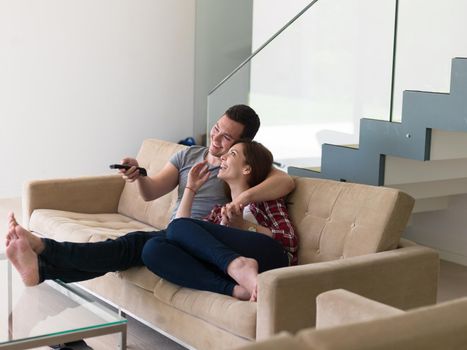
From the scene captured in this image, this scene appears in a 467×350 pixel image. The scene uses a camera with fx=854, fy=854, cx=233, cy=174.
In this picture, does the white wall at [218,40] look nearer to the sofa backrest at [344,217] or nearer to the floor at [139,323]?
the floor at [139,323]

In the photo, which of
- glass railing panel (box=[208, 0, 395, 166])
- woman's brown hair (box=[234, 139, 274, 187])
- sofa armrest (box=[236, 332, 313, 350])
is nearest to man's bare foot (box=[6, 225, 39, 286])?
woman's brown hair (box=[234, 139, 274, 187])

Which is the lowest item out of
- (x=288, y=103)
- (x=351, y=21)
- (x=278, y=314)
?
(x=278, y=314)

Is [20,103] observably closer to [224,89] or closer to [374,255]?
[224,89]

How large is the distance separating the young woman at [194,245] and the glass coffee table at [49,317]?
0.30 feet

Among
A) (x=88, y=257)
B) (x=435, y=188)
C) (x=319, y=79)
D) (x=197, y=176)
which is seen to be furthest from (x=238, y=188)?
(x=435, y=188)

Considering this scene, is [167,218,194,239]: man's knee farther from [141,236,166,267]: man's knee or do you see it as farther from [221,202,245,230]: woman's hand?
[221,202,245,230]: woman's hand

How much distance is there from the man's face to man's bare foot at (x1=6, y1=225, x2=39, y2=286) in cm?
100

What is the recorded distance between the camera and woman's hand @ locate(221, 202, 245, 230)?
357 centimetres

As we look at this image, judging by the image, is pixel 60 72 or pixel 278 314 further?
pixel 60 72

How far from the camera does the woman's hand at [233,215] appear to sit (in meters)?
3.57

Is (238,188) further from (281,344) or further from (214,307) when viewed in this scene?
(281,344)

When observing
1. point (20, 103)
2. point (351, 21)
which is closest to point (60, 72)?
point (20, 103)

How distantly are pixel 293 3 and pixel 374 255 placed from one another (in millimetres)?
4129

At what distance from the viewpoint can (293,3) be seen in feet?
22.8
